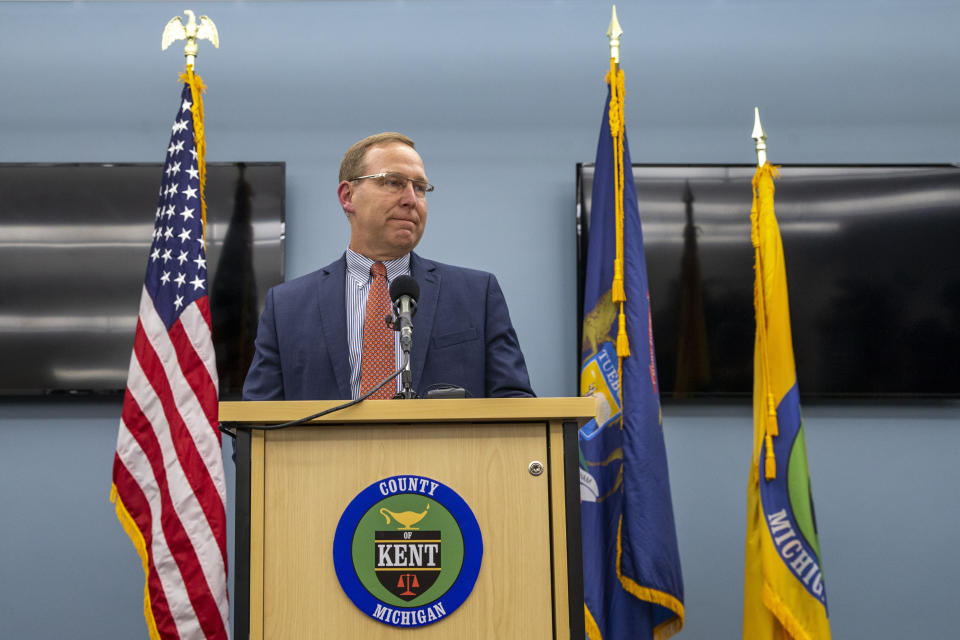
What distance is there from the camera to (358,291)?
2.22 metres

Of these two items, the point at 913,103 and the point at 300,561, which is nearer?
the point at 300,561

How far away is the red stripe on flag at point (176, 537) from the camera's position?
2303mm

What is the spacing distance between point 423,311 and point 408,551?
899mm

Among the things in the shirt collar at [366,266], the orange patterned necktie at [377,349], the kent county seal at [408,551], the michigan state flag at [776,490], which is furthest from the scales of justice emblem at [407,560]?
the michigan state flag at [776,490]

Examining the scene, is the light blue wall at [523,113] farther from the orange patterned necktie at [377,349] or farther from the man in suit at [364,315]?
the orange patterned necktie at [377,349]

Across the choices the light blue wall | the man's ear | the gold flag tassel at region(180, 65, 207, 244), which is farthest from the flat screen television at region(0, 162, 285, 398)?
the man's ear

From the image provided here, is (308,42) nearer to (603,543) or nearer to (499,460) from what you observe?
(603,543)

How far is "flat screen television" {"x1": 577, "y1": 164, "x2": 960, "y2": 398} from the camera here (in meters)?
3.03

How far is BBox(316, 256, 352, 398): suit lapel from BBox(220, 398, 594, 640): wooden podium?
2.24 feet

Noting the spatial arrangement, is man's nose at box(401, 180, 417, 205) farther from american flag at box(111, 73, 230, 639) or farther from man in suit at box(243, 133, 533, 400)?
american flag at box(111, 73, 230, 639)

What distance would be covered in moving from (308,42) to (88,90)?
2.88ft

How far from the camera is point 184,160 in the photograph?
8.57ft

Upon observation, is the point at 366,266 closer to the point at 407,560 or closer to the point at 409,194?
the point at 409,194

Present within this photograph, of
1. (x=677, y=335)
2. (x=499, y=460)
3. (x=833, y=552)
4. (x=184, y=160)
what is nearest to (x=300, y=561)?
(x=499, y=460)
